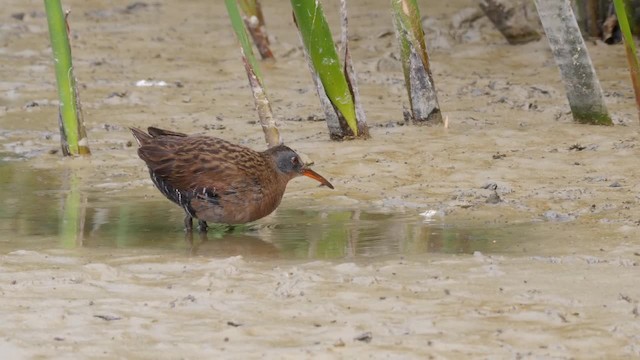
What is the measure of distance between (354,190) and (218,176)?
50.9 inches

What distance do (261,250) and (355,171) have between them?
2.12 m

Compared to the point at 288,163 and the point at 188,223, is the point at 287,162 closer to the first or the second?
the point at 288,163

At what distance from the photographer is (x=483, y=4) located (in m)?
13.1

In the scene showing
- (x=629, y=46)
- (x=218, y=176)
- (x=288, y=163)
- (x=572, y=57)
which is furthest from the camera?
(x=572, y=57)

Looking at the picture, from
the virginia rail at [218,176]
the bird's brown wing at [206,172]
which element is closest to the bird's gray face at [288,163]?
the virginia rail at [218,176]

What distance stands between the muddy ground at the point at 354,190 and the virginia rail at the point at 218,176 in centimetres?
60

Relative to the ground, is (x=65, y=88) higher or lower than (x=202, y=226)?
higher

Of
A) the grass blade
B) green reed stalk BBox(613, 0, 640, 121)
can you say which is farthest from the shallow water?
the grass blade

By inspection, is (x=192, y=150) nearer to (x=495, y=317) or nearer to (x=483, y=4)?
(x=495, y=317)

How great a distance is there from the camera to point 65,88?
9719 mm

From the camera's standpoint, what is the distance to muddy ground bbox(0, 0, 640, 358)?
212 inches

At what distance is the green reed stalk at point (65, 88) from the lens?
31.5 feet

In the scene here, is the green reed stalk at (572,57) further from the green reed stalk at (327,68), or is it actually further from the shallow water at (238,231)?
the shallow water at (238,231)

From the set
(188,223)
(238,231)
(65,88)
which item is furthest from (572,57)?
(65,88)
